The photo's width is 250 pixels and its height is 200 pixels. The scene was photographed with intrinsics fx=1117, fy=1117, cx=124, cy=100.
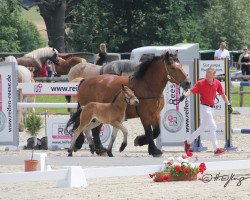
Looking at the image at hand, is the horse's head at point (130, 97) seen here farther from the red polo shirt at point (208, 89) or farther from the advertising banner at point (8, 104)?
the advertising banner at point (8, 104)

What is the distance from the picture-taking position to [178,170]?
1429 centimetres

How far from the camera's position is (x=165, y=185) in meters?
14.0

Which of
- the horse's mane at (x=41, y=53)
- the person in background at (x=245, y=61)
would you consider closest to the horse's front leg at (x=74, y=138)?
the horse's mane at (x=41, y=53)

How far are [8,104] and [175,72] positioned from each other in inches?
151

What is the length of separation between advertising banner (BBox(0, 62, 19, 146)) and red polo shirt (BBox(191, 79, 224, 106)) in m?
3.89

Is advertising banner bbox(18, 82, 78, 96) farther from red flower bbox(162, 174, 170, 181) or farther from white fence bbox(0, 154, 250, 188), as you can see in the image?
red flower bbox(162, 174, 170, 181)

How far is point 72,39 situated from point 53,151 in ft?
117

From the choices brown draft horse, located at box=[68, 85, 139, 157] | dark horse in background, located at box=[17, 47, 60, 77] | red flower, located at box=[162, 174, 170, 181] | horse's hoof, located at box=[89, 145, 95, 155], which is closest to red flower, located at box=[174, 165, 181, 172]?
red flower, located at box=[162, 174, 170, 181]

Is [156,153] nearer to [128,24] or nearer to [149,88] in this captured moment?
[149,88]

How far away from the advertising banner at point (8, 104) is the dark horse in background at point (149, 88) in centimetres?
198

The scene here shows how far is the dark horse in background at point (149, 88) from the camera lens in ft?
60.1

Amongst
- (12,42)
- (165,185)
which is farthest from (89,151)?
(12,42)

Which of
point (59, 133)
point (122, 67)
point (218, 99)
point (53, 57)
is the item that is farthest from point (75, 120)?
point (53, 57)

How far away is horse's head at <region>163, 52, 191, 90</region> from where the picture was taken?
59.9 ft
